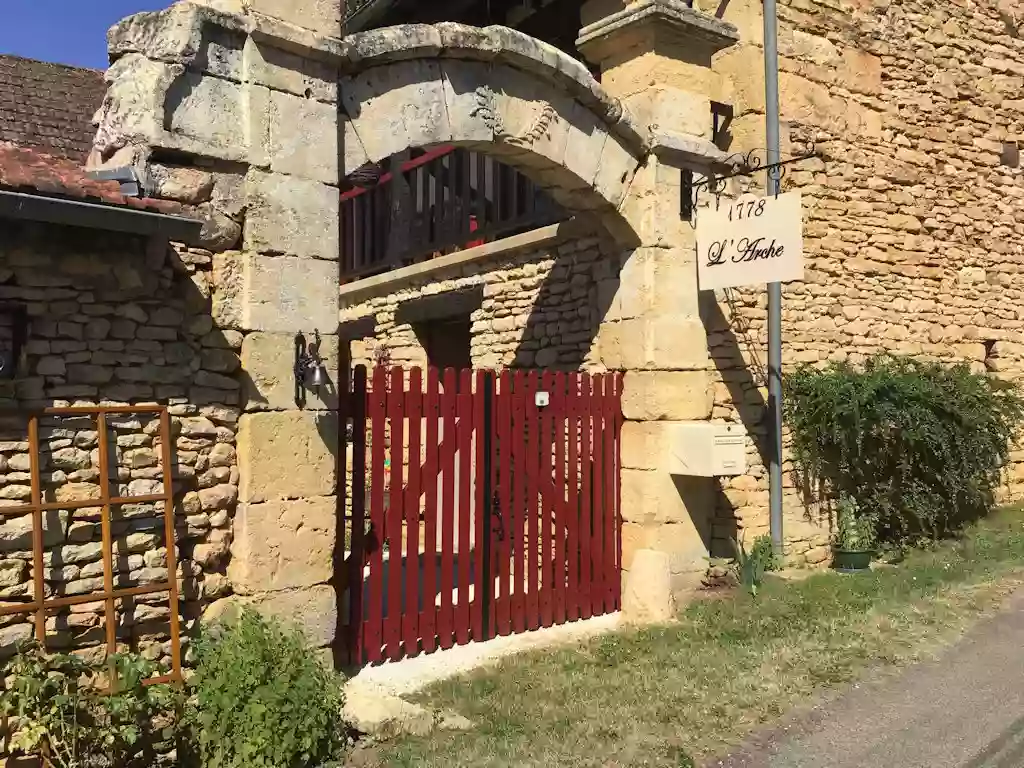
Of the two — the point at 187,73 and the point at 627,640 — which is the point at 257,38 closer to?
the point at 187,73

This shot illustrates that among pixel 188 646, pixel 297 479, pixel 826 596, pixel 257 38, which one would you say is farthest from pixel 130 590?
pixel 826 596

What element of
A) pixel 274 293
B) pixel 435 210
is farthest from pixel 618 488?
pixel 435 210

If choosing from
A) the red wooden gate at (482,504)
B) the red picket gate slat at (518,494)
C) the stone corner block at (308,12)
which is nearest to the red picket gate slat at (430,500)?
the red wooden gate at (482,504)

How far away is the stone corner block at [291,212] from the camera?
420 cm

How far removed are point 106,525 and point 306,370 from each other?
1.19m

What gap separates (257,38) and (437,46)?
105 centimetres

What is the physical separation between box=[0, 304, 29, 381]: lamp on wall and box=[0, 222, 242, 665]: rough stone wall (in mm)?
39

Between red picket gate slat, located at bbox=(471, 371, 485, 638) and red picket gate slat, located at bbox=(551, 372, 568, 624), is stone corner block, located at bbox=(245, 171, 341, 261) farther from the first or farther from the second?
red picket gate slat, located at bbox=(551, 372, 568, 624)

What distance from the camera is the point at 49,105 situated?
703 centimetres

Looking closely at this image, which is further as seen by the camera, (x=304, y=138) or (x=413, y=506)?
(x=413, y=506)

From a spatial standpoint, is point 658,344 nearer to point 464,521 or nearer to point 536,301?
point 536,301

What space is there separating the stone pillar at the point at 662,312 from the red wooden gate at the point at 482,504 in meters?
0.23

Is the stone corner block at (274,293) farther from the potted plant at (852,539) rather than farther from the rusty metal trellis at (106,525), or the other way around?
the potted plant at (852,539)

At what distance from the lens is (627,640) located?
17.3 feet
